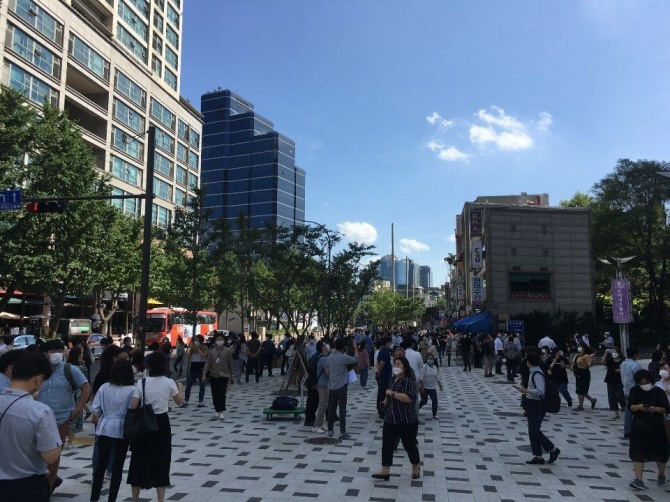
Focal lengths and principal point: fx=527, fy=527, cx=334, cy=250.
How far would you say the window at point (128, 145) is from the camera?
159ft

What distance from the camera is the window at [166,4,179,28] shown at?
200 feet

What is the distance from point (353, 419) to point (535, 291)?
29.5 metres

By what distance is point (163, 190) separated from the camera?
58.0 m

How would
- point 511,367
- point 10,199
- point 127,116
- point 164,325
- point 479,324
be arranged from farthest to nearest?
1. point 127,116
2. point 164,325
3. point 479,324
4. point 511,367
5. point 10,199

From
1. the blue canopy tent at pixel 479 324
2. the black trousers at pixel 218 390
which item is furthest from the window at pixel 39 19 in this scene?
the blue canopy tent at pixel 479 324

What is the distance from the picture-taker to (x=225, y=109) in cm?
11944

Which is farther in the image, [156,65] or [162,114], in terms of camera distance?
A: [156,65]

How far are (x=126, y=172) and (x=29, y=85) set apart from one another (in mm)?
13469

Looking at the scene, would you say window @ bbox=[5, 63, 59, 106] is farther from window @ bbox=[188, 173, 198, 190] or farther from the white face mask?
the white face mask

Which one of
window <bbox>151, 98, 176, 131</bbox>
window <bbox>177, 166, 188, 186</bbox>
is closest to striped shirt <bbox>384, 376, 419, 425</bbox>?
window <bbox>151, 98, 176, 131</bbox>

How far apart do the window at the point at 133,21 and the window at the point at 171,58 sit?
4714 millimetres

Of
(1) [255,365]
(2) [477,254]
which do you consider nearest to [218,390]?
(1) [255,365]

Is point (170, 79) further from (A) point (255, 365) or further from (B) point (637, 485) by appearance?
Answer: (B) point (637, 485)

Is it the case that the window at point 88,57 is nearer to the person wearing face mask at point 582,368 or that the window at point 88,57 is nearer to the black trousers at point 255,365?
the black trousers at point 255,365
